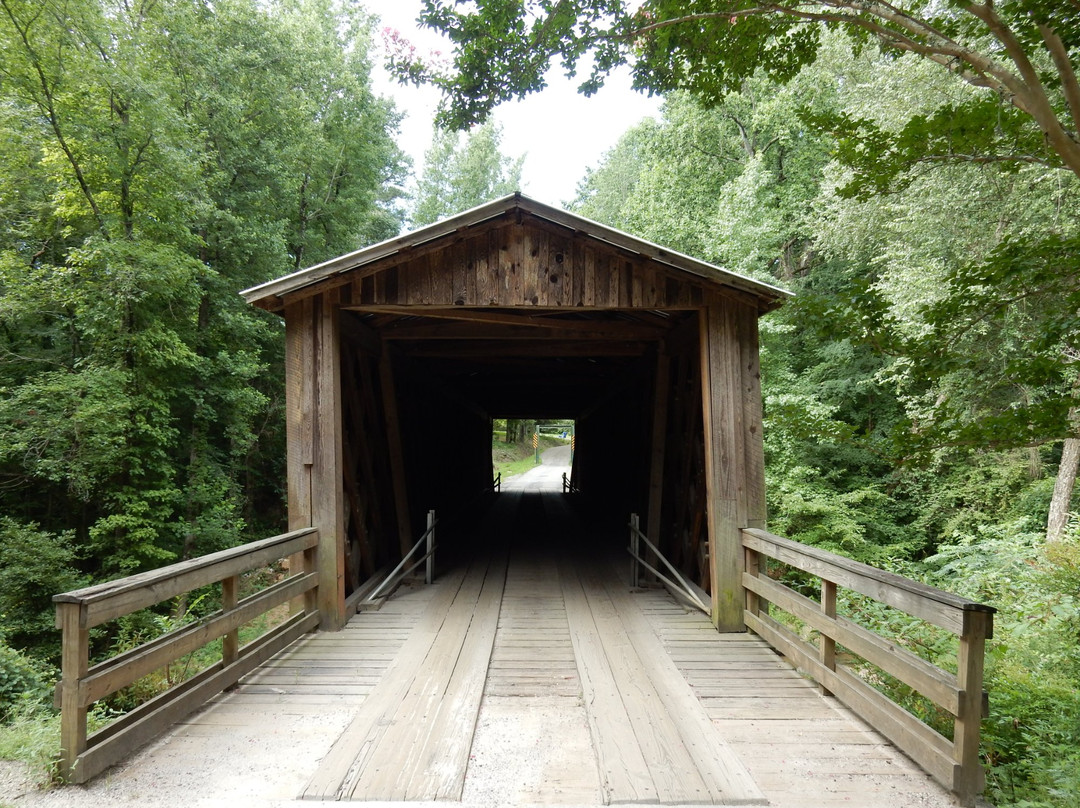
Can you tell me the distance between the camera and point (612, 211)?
31.9 metres

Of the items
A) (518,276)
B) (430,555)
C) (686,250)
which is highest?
(686,250)

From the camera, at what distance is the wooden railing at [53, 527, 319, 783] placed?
Result: 2.58m

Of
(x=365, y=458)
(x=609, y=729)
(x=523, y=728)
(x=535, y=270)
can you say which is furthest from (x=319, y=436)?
(x=609, y=729)

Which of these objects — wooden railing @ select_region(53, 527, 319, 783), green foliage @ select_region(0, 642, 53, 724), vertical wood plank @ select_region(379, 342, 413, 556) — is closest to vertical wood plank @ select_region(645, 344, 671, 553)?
vertical wood plank @ select_region(379, 342, 413, 556)

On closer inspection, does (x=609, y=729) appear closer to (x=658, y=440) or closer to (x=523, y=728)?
(x=523, y=728)

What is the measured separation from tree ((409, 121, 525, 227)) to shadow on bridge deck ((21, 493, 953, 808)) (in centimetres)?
2716

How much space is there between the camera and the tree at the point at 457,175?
97.2 ft

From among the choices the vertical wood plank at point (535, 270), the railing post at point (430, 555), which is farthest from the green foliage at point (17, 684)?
the vertical wood plank at point (535, 270)

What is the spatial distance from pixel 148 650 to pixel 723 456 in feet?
14.0

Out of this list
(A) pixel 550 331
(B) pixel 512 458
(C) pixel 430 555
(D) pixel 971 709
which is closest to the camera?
(D) pixel 971 709

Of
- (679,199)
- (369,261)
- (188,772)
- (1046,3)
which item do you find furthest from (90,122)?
(679,199)

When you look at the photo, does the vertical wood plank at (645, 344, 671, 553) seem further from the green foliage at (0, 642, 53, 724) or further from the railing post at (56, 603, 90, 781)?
the green foliage at (0, 642, 53, 724)

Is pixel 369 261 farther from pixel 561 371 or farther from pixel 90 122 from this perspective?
pixel 90 122

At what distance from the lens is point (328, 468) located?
5109 mm
